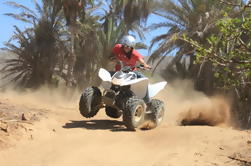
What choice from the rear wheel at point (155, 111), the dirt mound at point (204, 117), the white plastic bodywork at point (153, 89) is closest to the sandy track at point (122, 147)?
the rear wheel at point (155, 111)

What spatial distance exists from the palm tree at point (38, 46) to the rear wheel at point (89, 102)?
18732mm

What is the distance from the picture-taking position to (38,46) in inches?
1056

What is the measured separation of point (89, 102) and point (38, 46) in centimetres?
1958

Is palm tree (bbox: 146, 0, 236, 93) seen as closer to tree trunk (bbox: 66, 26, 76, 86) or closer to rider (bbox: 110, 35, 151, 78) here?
tree trunk (bbox: 66, 26, 76, 86)

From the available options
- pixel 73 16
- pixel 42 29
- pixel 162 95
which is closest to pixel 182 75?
pixel 162 95

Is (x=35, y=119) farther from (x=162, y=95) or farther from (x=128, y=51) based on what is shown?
(x=162, y=95)

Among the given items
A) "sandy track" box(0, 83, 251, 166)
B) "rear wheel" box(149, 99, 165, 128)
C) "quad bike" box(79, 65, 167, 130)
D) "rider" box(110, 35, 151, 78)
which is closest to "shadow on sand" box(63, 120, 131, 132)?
"sandy track" box(0, 83, 251, 166)

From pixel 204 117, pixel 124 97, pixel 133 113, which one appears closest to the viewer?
pixel 133 113

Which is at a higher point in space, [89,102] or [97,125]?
[89,102]

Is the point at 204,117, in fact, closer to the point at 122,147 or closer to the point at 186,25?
the point at 122,147

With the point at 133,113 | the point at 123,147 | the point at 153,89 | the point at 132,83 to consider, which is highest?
the point at 132,83

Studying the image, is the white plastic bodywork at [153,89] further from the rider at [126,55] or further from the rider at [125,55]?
the rider at [125,55]

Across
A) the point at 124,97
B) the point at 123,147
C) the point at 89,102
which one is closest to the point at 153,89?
the point at 124,97

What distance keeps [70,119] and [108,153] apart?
9.78 feet
